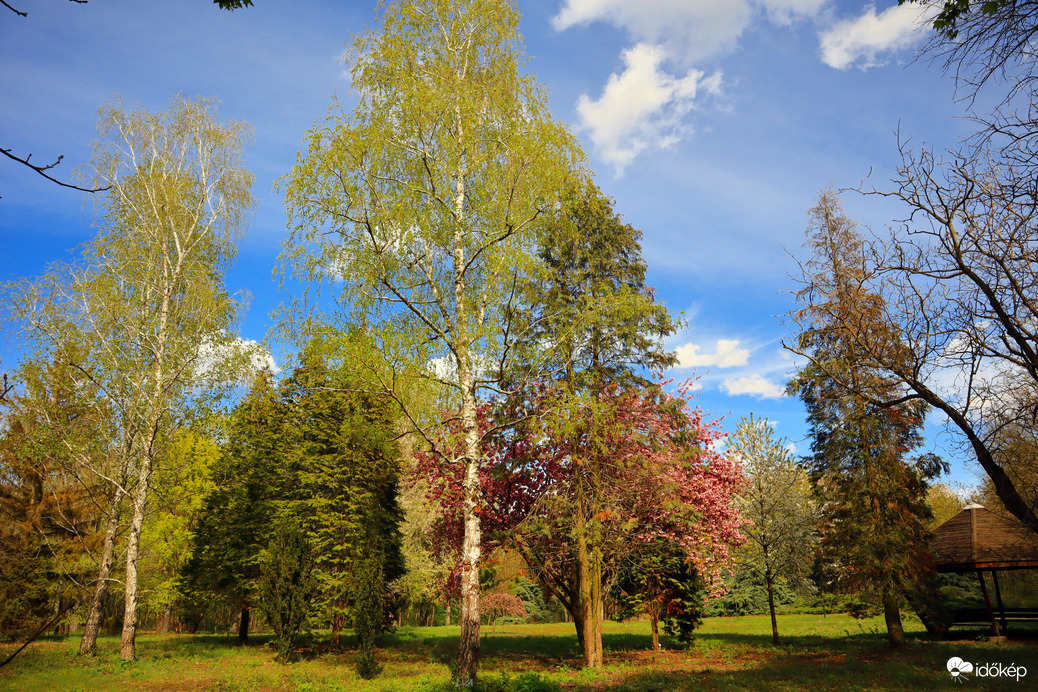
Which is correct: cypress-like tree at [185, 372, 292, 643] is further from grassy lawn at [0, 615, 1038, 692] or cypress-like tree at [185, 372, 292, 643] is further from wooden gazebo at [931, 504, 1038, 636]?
wooden gazebo at [931, 504, 1038, 636]

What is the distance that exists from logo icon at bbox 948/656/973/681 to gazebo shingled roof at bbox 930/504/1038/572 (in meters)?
6.67

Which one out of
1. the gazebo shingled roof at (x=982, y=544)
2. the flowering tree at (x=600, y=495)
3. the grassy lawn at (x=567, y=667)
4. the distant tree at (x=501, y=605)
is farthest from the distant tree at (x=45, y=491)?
the gazebo shingled roof at (x=982, y=544)

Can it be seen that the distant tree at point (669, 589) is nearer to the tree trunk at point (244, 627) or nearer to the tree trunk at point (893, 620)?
the tree trunk at point (893, 620)

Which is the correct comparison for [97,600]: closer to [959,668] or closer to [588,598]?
[588,598]

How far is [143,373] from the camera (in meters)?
17.9

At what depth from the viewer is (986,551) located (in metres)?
19.5

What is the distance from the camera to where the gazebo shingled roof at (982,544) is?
18.5m

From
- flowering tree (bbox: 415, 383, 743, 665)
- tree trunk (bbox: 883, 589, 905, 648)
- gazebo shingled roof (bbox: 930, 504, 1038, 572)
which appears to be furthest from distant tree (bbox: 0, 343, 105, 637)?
gazebo shingled roof (bbox: 930, 504, 1038, 572)

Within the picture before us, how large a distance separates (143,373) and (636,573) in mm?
16365

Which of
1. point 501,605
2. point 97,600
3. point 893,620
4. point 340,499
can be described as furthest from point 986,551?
point 97,600

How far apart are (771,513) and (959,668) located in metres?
9.54

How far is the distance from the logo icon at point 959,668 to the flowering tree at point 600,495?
6.16m

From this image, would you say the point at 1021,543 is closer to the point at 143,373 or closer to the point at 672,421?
the point at 672,421

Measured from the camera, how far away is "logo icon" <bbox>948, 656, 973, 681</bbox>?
38.1ft
